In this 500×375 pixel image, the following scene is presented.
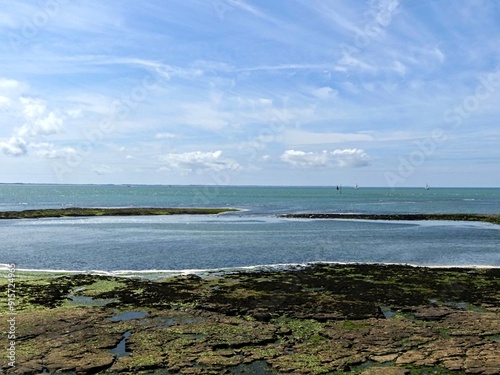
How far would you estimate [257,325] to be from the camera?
2489 cm

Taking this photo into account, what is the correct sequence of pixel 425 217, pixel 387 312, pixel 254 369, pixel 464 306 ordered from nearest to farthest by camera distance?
pixel 254 369
pixel 387 312
pixel 464 306
pixel 425 217

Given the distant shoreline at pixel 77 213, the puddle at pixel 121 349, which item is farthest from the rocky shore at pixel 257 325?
the distant shoreline at pixel 77 213

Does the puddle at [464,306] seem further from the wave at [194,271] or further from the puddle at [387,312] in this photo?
the wave at [194,271]

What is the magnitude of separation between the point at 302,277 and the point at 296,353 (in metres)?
18.6

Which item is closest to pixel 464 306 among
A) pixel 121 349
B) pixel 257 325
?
pixel 257 325

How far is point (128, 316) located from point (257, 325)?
332 inches

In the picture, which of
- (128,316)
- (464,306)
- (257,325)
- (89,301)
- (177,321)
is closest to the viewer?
(257,325)

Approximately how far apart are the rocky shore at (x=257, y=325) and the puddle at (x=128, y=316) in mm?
137

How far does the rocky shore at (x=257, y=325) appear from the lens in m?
19.7

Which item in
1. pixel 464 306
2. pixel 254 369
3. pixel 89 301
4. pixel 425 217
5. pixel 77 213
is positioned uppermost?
pixel 77 213

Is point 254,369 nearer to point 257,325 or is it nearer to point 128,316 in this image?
point 257,325

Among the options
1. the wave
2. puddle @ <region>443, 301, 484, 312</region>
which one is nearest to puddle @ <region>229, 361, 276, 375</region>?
puddle @ <region>443, 301, 484, 312</region>

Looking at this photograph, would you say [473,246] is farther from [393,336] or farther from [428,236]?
[393,336]

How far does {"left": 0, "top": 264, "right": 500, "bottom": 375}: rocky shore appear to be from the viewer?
64.5ft
